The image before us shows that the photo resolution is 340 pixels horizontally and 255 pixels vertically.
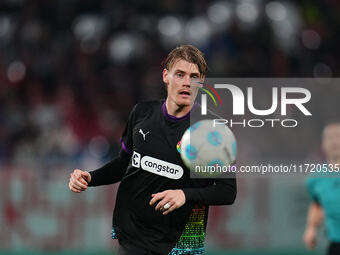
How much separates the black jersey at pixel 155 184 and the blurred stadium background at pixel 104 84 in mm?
4841

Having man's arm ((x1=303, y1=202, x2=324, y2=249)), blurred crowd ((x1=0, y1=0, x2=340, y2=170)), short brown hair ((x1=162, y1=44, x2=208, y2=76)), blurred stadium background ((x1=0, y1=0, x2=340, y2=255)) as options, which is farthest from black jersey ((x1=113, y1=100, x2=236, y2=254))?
blurred crowd ((x1=0, y1=0, x2=340, y2=170))

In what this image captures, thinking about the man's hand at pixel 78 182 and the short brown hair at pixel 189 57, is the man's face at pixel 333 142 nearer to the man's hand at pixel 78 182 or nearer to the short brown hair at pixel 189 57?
the short brown hair at pixel 189 57

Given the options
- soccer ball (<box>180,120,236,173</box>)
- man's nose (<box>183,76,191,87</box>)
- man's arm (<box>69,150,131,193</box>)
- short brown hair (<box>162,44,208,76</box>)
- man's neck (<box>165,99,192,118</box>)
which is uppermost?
short brown hair (<box>162,44,208,76</box>)

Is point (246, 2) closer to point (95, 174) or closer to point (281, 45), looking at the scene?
point (281, 45)

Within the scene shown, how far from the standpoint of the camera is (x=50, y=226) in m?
9.55

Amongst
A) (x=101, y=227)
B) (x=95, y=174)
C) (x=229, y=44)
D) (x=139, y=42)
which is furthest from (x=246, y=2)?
(x=95, y=174)

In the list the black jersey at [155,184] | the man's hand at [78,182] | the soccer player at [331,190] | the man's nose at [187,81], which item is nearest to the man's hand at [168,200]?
the black jersey at [155,184]

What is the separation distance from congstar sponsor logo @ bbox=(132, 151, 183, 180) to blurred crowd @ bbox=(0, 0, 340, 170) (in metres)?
5.37

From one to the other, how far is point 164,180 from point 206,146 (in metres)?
0.33

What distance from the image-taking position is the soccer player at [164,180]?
429 cm

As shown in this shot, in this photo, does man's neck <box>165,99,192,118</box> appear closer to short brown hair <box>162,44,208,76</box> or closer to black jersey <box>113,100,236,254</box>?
black jersey <box>113,100,236,254</box>

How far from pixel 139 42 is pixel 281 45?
2188 millimetres

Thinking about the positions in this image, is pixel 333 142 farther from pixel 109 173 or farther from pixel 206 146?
pixel 109 173

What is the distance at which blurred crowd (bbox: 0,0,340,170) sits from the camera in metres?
10.1
